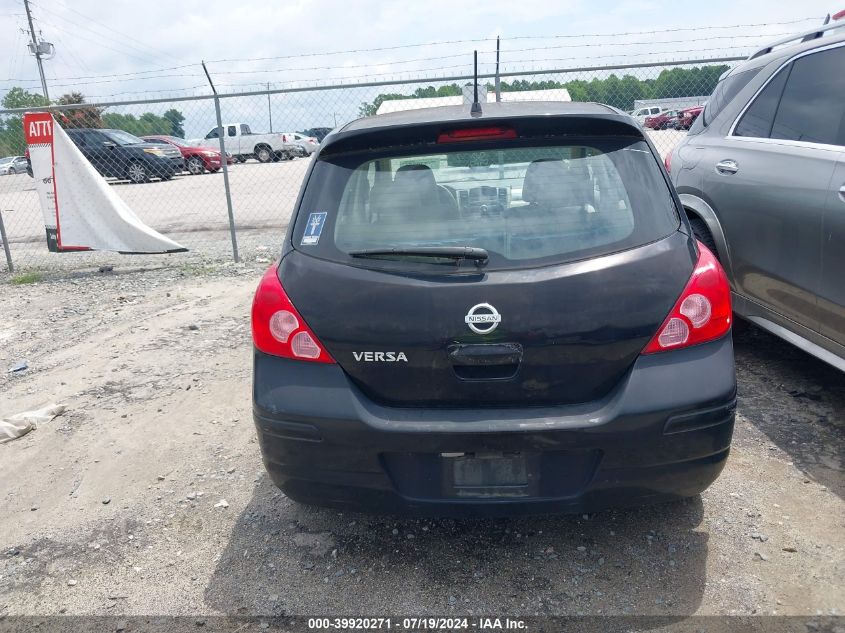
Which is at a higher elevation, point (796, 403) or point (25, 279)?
point (25, 279)

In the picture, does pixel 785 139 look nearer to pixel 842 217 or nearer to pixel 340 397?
pixel 842 217

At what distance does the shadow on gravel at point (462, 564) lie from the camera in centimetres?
252

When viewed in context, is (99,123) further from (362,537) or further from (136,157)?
(362,537)

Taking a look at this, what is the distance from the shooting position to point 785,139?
3848 millimetres

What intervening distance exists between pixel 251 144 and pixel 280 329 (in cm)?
3060

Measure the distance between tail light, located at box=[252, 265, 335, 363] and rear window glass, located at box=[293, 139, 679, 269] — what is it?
215mm

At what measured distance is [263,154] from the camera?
28.5 m

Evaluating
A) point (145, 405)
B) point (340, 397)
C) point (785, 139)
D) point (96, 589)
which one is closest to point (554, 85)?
point (785, 139)

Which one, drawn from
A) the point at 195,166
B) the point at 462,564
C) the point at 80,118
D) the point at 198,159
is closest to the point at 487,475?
the point at 462,564

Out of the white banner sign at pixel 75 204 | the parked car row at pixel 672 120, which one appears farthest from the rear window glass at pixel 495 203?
the parked car row at pixel 672 120

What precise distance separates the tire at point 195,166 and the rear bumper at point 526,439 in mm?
22432

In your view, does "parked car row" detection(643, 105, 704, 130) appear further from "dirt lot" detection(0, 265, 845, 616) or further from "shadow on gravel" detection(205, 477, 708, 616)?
"shadow on gravel" detection(205, 477, 708, 616)

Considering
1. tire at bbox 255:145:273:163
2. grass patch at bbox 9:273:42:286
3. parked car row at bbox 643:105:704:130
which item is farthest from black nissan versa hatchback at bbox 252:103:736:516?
tire at bbox 255:145:273:163

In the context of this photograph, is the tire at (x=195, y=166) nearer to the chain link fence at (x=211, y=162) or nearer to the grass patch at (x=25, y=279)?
the chain link fence at (x=211, y=162)
